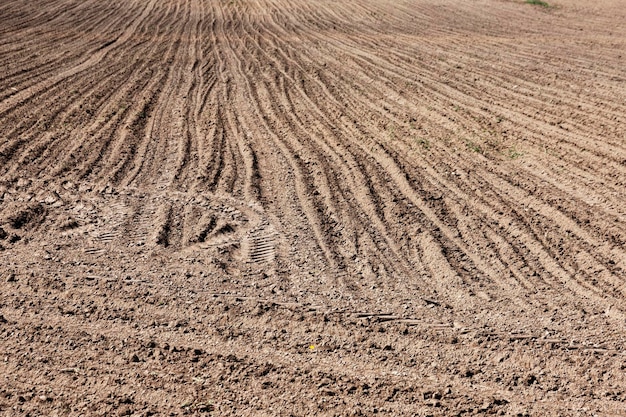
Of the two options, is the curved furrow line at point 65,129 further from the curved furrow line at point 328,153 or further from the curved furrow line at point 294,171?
the curved furrow line at point 328,153

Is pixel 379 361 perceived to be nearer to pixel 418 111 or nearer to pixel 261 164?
pixel 261 164

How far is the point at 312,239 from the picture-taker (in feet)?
21.0

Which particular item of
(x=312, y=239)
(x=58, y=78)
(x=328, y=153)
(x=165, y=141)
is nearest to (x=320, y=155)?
(x=328, y=153)

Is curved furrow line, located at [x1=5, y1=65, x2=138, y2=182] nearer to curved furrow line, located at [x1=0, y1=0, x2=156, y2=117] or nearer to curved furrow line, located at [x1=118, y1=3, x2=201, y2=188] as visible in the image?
curved furrow line, located at [x1=0, y1=0, x2=156, y2=117]

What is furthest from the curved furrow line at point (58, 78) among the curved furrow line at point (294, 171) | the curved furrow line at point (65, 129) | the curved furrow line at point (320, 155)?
the curved furrow line at point (320, 155)

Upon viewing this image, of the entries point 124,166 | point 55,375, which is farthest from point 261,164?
point 55,375

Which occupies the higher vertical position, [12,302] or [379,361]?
[12,302]

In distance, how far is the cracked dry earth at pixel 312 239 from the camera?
4.39 metres

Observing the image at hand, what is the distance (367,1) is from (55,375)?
24532 mm

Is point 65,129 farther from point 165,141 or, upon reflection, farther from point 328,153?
point 328,153

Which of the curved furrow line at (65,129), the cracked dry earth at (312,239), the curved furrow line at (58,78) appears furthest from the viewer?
the curved furrow line at (58,78)

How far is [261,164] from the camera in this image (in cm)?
848

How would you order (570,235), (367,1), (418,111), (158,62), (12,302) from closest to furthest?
(12,302), (570,235), (418,111), (158,62), (367,1)

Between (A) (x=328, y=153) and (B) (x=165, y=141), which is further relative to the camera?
(B) (x=165, y=141)
